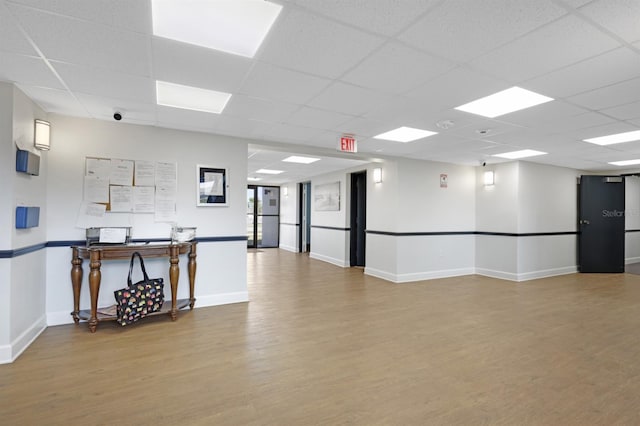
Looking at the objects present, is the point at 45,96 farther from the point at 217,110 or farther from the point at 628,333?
the point at 628,333

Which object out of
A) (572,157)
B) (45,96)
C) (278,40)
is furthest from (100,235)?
(572,157)

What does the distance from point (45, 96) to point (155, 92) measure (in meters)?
1.07

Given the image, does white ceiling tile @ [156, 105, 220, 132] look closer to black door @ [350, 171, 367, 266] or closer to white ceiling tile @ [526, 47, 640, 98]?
white ceiling tile @ [526, 47, 640, 98]

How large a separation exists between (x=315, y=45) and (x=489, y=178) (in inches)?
222

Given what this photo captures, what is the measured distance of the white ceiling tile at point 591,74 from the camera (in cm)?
216

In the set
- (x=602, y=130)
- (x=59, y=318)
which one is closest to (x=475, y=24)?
(x=602, y=130)

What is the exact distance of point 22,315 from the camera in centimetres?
286

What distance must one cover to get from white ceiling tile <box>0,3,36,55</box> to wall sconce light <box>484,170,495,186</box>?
272 inches

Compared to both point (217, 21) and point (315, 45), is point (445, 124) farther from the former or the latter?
point (217, 21)

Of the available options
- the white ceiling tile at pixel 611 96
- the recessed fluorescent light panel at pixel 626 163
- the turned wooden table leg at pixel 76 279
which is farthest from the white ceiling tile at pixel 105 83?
the recessed fluorescent light panel at pixel 626 163

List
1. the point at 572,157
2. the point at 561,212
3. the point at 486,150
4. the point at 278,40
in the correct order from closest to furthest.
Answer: the point at 278,40 → the point at 486,150 → the point at 572,157 → the point at 561,212

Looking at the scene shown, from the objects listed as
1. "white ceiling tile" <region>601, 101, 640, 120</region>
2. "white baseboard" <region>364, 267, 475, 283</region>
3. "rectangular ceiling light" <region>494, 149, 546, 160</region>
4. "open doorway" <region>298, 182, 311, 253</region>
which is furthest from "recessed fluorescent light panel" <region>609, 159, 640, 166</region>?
"open doorway" <region>298, 182, 311, 253</region>

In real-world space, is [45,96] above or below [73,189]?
above

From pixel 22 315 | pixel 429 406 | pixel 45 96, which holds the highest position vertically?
pixel 45 96
